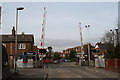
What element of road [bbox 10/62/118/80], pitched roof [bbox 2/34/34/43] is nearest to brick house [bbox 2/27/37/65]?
pitched roof [bbox 2/34/34/43]

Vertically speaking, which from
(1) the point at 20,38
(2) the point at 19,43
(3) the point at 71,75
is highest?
(1) the point at 20,38

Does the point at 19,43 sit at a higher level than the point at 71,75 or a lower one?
higher

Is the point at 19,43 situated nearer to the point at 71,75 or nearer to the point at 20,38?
the point at 20,38

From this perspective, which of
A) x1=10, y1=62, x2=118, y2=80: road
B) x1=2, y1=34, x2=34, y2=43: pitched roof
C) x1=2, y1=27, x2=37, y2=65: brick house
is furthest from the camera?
x1=2, y1=34, x2=34, y2=43: pitched roof

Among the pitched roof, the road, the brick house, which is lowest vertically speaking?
the road

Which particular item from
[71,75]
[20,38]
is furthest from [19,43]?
[71,75]

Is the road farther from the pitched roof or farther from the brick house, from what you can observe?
the pitched roof

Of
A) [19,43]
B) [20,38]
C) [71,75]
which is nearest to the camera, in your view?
[71,75]

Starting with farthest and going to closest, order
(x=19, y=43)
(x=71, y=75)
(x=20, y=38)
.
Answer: (x=20, y=38) → (x=19, y=43) → (x=71, y=75)

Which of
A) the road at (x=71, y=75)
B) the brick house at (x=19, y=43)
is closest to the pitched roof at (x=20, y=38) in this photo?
the brick house at (x=19, y=43)

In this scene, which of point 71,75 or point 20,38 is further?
point 20,38

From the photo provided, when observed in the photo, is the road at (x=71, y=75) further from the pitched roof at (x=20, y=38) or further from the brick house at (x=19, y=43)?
the pitched roof at (x=20, y=38)

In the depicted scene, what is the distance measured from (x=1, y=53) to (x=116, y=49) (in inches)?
978

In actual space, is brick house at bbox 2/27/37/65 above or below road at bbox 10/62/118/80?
above
